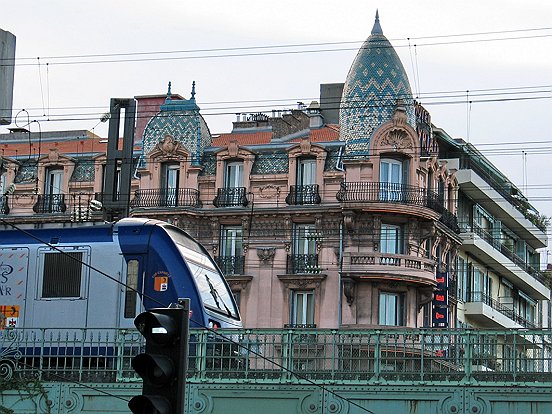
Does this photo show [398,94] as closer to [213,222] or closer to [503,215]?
[213,222]

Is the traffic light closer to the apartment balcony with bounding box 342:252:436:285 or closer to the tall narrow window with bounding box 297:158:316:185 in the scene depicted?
the apartment balcony with bounding box 342:252:436:285

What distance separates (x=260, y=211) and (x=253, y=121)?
891 cm

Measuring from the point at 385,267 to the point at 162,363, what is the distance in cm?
4418

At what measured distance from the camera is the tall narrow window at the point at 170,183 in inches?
2408

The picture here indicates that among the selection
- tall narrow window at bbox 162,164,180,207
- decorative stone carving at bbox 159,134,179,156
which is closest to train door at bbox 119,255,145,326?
tall narrow window at bbox 162,164,180,207

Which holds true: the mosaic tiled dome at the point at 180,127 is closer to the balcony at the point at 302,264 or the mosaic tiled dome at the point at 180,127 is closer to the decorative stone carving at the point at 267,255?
the decorative stone carving at the point at 267,255

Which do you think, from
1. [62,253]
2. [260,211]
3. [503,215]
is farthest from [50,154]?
[62,253]

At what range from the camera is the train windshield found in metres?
31.5

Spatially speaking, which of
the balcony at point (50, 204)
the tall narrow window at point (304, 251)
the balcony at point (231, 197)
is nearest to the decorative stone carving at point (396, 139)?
the tall narrow window at point (304, 251)

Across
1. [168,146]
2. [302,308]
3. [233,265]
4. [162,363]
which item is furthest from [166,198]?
[162,363]

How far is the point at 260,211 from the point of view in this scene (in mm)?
59312

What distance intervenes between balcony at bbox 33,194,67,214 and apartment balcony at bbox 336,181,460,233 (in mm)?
13205

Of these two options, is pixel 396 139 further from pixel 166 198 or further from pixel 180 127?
pixel 166 198

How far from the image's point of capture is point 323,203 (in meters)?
58.8
